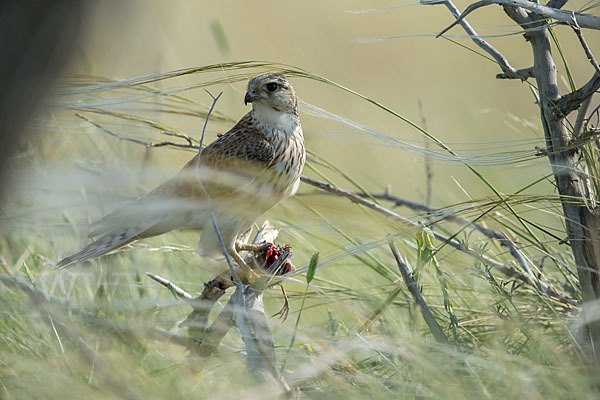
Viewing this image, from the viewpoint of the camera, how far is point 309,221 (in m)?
2.15

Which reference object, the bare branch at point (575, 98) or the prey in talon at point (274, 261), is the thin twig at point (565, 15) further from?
the prey in talon at point (274, 261)

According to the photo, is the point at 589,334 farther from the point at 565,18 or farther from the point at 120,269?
the point at 120,269

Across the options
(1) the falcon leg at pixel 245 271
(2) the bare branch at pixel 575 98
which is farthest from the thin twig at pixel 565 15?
(1) the falcon leg at pixel 245 271

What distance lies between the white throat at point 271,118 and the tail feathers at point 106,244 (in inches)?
32.7

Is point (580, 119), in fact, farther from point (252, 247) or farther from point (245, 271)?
point (252, 247)

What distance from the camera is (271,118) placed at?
3053 millimetres

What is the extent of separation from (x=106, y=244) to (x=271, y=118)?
38.8 inches

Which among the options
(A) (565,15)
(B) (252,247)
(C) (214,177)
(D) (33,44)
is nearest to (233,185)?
(C) (214,177)

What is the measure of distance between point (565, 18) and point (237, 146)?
5.43 feet

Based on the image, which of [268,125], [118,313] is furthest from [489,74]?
[118,313]

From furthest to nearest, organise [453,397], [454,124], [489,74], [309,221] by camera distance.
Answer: [489,74]
[454,124]
[309,221]
[453,397]

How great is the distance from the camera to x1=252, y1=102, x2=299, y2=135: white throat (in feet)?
9.97

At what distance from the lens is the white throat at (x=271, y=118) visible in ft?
9.97

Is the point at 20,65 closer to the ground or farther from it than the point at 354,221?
farther from it
